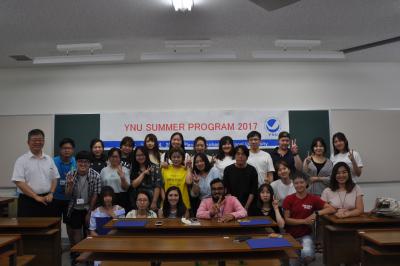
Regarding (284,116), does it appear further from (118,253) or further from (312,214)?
(118,253)

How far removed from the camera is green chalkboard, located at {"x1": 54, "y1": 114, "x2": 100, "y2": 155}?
5258 mm

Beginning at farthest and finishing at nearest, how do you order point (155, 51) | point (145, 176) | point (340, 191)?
1. point (155, 51)
2. point (145, 176)
3. point (340, 191)

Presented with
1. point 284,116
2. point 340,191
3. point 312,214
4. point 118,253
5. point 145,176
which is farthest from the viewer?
point 284,116

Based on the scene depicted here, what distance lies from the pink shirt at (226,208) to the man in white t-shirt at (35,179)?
1773mm

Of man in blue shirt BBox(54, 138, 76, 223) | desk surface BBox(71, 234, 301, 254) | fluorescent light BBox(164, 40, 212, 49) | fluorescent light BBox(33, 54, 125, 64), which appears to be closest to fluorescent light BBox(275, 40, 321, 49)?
fluorescent light BBox(164, 40, 212, 49)

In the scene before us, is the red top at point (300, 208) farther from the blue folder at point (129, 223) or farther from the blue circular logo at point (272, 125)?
the blue circular logo at point (272, 125)

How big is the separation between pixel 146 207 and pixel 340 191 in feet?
7.02

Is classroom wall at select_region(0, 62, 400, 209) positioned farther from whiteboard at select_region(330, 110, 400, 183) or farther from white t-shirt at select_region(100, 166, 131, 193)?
white t-shirt at select_region(100, 166, 131, 193)

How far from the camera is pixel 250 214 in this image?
3.62 metres

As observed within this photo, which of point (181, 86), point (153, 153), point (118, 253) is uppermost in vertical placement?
point (181, 86)

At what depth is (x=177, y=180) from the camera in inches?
151

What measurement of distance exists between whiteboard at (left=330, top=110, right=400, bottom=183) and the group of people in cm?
101

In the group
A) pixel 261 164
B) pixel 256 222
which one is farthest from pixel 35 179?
pixel 261 164

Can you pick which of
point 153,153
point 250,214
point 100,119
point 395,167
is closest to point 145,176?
point 153,153
